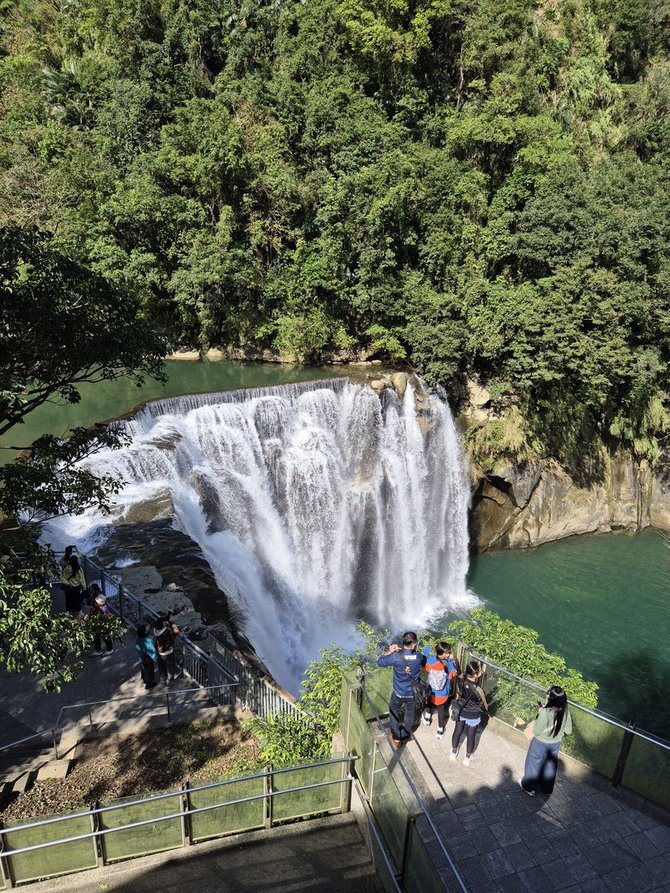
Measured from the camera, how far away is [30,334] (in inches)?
296

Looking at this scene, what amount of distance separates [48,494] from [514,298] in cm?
1926

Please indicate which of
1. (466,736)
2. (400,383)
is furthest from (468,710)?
(400,383)

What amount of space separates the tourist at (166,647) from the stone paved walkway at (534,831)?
438 centimetres

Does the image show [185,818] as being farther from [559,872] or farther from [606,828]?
[606,828]

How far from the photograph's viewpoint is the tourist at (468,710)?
19.9 feet

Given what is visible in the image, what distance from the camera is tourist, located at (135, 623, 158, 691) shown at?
8.67 metres

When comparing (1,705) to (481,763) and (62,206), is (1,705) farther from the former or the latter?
(62,206)

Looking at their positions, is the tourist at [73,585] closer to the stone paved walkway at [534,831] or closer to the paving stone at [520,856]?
the stone paved walkway at [534,831]

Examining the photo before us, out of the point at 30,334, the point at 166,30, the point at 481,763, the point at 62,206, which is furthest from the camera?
the point at 166,30

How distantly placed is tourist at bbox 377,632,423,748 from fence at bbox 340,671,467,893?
233 mm

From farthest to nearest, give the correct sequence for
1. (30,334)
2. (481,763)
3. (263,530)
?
(263,530), (30,334), (481,763)

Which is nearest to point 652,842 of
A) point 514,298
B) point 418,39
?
point 514,298

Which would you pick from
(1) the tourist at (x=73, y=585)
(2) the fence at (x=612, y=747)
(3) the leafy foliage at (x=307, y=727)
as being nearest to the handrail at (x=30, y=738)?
(1) the tourist at (x=73, y=585)

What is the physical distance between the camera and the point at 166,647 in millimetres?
8953
